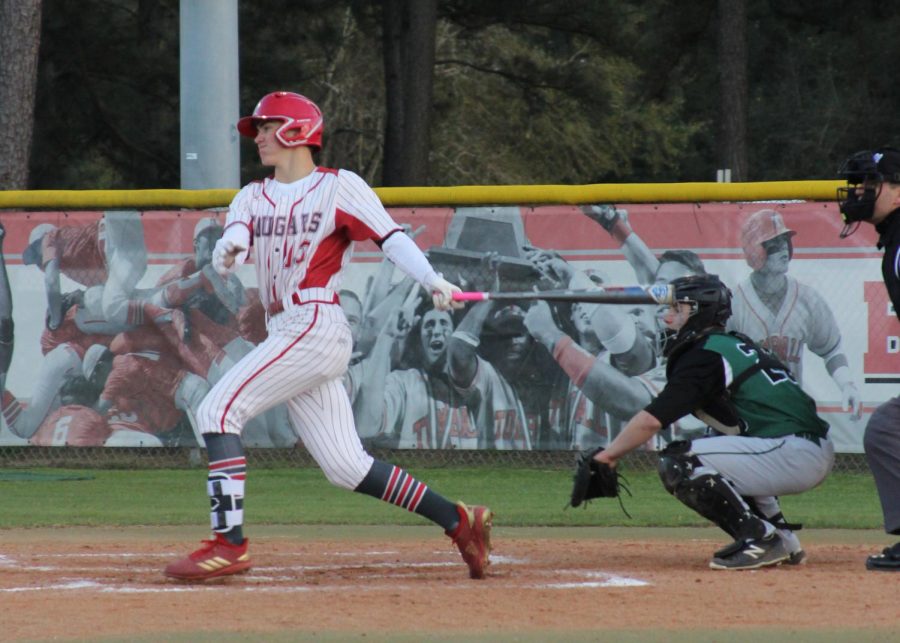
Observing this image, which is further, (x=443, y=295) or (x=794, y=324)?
(x=794, y=324)

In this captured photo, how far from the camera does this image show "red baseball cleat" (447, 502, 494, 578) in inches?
249

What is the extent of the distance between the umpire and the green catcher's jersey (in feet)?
1.04

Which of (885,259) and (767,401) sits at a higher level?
(885,259)

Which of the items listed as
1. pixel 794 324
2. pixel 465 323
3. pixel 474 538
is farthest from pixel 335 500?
pixel 474 538

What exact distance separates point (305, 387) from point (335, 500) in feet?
13.3

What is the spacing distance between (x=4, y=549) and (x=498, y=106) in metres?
31.1

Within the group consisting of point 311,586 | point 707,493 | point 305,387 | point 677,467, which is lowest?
point 311,586

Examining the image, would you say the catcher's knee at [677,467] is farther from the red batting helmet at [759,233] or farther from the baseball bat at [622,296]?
the red batting helmet at [759,233]

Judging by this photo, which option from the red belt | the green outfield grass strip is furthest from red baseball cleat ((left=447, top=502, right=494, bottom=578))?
the green outfield grass strip

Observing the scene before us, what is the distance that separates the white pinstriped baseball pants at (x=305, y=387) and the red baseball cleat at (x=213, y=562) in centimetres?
48

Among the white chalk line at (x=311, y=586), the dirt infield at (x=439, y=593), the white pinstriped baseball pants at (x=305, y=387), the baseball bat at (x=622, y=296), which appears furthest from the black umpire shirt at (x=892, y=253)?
the white pinstriped baseball pants at (x=305, y=387)

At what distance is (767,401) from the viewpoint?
6621 mm

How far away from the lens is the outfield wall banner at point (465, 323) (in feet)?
35.7

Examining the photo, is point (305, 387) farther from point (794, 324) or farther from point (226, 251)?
point (794, 324)
